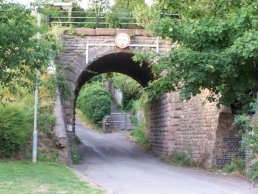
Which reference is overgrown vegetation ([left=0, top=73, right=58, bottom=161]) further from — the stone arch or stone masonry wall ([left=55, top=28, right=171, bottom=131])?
the stone arch

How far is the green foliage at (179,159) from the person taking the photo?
19.9 meters

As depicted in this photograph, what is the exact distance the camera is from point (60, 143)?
699 inches

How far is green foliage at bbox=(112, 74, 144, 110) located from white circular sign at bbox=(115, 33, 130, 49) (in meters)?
21.1

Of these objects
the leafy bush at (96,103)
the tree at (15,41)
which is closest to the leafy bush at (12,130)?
the tree at (15,41)

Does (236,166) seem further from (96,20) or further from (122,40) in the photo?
(96,20)

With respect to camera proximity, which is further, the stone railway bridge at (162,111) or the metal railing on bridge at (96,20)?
the metal railing on bridge at (96,20)

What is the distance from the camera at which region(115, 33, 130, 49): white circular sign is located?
22.0 metres

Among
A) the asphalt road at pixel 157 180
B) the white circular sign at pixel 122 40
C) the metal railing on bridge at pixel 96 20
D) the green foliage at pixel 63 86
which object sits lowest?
the asphalt road at pixel 157 180

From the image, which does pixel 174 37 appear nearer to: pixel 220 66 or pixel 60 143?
pixel 220 66

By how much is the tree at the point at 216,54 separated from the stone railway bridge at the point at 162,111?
352cm

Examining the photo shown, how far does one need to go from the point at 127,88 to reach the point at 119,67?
1854 centimetres

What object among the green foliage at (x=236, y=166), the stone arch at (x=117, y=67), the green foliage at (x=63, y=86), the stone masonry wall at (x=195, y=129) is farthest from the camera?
the stone arch at (x=117, y=67)

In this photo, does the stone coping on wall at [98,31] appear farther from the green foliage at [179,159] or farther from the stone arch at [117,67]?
the green foliage at [179,159]

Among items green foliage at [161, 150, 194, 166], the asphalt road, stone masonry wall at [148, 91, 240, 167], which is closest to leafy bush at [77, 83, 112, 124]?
stone masonry wall at [148, 91, 240, 167]
